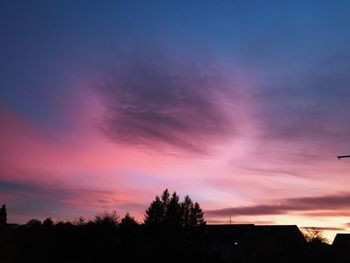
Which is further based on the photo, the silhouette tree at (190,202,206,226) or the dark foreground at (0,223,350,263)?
the silhouette tree at (190,202,206,226)

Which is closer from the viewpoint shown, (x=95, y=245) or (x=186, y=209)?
(x=95, y=245)

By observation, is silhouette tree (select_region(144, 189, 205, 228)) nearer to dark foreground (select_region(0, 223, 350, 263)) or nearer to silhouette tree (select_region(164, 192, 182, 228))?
silhouette tree (select_region(164, 192, 182, 228))

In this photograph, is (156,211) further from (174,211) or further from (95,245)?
(95,245)

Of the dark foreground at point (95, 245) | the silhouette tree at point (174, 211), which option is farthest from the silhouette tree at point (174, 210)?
the dark foreground at point (95, 245)

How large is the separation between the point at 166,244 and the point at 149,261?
243 centimetres

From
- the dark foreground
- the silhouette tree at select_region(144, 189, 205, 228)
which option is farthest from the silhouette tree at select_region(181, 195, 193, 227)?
the dark foreground

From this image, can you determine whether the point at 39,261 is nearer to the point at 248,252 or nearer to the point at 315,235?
the point at 248,252

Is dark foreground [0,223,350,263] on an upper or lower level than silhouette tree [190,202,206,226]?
lower

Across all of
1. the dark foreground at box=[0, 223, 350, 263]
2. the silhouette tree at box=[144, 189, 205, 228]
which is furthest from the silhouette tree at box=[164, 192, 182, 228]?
the dark foreground at box=[0, 223, 350, 263]

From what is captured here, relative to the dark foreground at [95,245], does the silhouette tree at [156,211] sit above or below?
above

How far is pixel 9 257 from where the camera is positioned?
33.0 metres

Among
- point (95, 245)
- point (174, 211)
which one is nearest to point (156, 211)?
point (174, 211)

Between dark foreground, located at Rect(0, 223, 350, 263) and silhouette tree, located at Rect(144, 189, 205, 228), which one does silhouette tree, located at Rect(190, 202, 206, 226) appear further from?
dark foreground, located at Rect(0, 223, 350, 263)

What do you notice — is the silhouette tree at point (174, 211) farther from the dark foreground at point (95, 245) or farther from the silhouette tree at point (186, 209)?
the dark foreground at point (95, 245)
